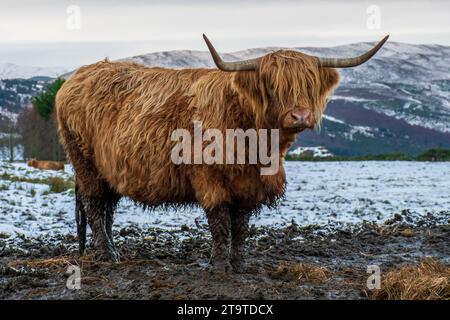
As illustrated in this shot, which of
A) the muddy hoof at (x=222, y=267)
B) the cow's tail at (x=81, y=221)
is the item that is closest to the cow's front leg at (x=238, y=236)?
the muddy hoof at (x=222, y=267)

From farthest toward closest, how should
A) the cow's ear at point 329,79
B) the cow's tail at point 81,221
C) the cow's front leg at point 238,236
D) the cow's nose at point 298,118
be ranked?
1. the cow's tail at point 81,221
2. the cow's front leg at point 238,236
3. the cow's ear at point 329,79
4. the cow's nose at point 298,118

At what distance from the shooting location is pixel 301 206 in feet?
41.3

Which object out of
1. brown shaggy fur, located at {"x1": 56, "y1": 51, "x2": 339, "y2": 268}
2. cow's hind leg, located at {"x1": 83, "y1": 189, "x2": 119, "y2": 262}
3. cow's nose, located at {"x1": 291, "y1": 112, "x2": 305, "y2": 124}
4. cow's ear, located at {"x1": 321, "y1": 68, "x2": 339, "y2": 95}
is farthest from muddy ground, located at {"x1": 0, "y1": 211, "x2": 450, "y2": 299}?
cow's ear, located at {"x1": 321, "y1": 68, "x2": 339, "y2": 95}

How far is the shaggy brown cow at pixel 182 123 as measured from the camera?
19.0 ft

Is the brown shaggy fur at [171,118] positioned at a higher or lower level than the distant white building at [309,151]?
higher

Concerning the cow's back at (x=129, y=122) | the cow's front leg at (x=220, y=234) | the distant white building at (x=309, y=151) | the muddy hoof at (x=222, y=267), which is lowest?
the distant white building at (x=309, y=151)

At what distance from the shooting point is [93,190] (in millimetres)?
7543

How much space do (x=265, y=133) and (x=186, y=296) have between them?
5.35 feet

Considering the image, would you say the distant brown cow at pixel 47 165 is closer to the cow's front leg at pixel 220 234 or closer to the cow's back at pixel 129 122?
the cow's back at pixel 129 122

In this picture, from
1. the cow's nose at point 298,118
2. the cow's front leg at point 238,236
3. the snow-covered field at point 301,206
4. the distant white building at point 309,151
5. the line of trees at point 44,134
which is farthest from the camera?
the line of trees at point 44,134

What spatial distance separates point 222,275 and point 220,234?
38 cm
